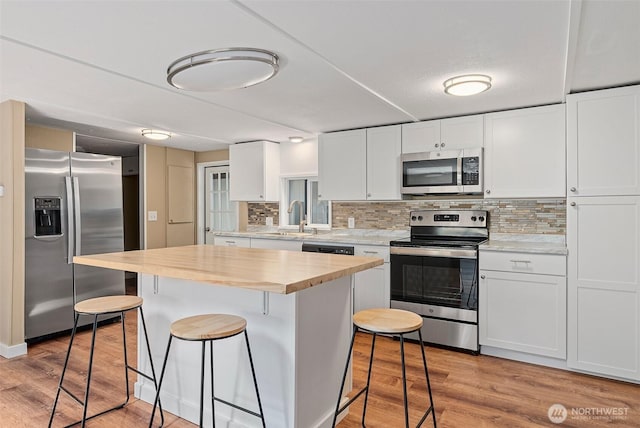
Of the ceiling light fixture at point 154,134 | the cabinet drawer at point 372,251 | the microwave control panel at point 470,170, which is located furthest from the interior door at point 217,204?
the microwave control panel at point 470,170

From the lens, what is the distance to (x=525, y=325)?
3059 mm

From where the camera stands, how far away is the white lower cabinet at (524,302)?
294cm

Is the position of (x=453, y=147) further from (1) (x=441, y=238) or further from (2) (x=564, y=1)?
(2) (x=564, y=1)

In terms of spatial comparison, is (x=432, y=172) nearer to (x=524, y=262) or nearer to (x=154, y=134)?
(x=524, y=262)

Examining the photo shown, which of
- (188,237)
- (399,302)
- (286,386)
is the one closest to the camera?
(286,386)

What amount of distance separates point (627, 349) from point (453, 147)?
2.02m

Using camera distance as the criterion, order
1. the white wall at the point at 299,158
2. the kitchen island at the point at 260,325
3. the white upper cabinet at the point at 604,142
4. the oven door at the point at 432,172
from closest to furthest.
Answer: the kitchen island at the point at 260,325, the white upper cabinet at the point at 604,142, the oven door at the point at 432,172, the white wall at the point at 299,158

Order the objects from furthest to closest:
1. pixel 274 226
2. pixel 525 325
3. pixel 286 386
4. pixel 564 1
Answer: pixel 274 226
pixel 525 325
pixel 286 386
pixel 564 1

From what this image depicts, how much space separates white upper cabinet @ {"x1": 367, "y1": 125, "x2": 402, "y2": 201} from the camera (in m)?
3.95

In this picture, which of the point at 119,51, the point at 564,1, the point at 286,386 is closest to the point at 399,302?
the point at 286,386

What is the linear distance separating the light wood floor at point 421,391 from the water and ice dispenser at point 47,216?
1.04 metres

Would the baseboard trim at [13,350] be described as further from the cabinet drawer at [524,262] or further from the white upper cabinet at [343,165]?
the cabinet drawer at [524,262]

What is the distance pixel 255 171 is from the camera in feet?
16.5

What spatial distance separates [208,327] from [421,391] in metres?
1.59
